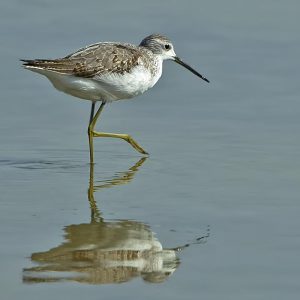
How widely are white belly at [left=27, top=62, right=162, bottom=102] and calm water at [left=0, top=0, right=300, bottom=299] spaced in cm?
56

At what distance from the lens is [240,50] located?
1490 cm

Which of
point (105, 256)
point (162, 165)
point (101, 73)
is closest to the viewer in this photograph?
point (105, 256)

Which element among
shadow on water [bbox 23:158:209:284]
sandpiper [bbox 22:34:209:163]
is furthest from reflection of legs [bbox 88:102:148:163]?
shadow on water [bbox 23:158:209:284]

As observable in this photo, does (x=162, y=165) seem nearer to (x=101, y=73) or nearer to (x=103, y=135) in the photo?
Answer: (x=103, y=135)

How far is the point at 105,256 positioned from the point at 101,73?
12.8 ft

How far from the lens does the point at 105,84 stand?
38.8ft

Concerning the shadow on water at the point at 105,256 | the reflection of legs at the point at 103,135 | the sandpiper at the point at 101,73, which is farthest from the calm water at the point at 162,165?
the sandpiper at the point at 101,73

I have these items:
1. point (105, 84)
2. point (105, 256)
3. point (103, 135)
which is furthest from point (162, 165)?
point (105, 256)

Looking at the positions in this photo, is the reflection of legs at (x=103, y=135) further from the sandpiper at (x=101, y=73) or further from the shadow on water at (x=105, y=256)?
the shadow on water at (x=105, y=256)

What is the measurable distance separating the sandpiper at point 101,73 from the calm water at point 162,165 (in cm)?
55

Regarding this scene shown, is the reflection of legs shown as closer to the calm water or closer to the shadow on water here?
the calm water

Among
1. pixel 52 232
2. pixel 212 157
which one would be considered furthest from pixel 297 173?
pixel 52 232

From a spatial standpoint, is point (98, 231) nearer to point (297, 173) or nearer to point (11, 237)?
point (11, 237)

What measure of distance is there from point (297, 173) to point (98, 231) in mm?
2595
